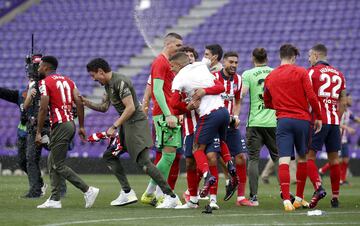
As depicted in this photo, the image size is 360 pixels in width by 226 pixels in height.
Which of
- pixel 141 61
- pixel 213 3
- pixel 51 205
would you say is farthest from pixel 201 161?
pixel 213 3

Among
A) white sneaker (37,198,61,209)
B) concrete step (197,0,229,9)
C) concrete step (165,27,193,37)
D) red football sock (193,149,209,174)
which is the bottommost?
white sneaker (37,198,61,209)

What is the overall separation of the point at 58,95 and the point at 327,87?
137 inches

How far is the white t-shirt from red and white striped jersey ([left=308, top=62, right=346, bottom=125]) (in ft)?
4.99

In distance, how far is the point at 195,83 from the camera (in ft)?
39.0

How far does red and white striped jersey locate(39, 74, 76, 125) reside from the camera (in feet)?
41.0

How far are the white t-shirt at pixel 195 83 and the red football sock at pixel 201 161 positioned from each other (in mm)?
465

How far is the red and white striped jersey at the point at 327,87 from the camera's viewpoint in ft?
41.6

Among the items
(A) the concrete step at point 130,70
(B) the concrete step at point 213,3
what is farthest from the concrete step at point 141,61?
(B) the concrete step at point 213,3

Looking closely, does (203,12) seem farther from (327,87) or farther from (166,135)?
(166,135)

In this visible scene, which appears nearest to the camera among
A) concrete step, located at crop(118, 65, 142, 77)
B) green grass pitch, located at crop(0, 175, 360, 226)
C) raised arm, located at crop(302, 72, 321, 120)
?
green grass pitch, located at crop(0, 175, 360, 226)

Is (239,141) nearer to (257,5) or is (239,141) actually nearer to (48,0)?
(257,5)

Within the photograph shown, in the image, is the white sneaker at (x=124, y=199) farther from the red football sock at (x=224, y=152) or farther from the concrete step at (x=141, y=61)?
the concrete step at (x=141, y=61)

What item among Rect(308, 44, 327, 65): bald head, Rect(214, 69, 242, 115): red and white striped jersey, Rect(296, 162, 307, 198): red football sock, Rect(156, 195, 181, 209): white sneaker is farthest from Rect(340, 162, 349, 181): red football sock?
Rect(156, 195, 181, 209): white sneaker

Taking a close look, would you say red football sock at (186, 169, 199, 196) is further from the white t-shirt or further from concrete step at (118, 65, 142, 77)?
concrete step at (118, 65, 142, 77)
